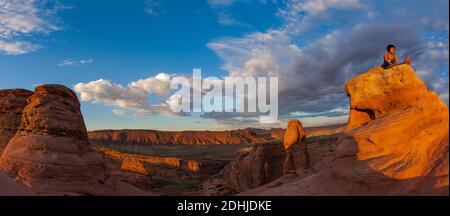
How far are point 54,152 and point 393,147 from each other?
17.0 m

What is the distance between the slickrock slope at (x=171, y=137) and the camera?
141 meters

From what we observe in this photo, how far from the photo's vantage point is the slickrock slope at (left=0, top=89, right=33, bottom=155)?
80.1 ft

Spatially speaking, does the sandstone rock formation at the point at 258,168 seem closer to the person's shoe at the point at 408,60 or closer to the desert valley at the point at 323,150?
the desert valley at the point at 323,150

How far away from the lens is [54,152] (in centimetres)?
1891

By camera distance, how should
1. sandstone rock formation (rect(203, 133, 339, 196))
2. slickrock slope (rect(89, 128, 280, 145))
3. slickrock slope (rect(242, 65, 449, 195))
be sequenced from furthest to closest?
slickrock slope (rect(89, 128, 280, 145))
sandstone rock formation (rect(203, 133, 339, 196))
slickrock slope (rect(242, 65, 449, 195))

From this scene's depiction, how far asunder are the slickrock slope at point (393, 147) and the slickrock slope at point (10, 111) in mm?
20618

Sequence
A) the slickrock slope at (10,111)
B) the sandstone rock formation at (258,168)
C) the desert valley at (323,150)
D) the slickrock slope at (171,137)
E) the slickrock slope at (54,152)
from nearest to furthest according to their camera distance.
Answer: the desert valley at (323,150) → the slickrock slope at (54,152) → the slickrock slope at (10,111) → the sandstone rock formation at (258,168) → the slickrock slope at (171,137)

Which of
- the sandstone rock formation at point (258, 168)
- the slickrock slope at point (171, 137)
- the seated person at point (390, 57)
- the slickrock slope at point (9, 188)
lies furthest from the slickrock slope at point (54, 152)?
the slickrock slope at point (171, 137)

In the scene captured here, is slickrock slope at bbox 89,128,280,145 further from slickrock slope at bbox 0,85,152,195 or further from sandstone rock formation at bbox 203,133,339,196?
slickrock slope at bbox 0,85,152,195

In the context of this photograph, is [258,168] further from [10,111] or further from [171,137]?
[171,137]

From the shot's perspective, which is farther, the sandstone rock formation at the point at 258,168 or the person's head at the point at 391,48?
the sandstone rock formation at the point at 258,168

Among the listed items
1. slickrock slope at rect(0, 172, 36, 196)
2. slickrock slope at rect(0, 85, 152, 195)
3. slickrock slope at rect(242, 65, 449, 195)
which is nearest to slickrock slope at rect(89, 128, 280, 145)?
slickrock slope at rect(0, 85, 152, 195)

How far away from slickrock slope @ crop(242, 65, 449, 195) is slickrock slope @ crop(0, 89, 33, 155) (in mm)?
20618
